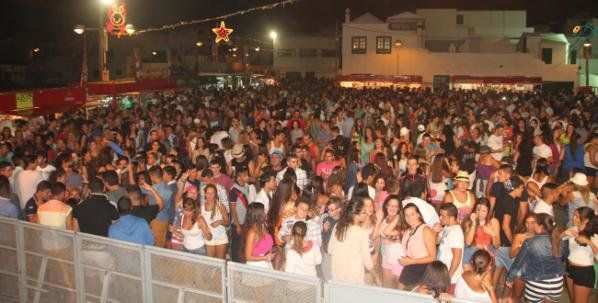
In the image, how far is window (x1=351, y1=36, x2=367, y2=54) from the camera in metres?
44.0

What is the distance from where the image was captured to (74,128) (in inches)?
519

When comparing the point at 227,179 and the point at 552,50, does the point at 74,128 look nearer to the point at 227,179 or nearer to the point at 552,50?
the point at 227,179

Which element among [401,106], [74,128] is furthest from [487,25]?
[74,128]

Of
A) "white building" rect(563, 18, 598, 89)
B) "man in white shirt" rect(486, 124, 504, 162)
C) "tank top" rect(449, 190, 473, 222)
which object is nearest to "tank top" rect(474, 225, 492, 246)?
"tank top" rect(449, 190, 473, 222)

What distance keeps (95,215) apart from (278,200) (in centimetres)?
207

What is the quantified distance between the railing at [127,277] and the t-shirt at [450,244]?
1738mm

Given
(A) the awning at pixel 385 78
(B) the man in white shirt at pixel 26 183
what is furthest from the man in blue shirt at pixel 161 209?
(A) the awning at pixel 385 78

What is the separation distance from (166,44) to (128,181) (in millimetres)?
49054

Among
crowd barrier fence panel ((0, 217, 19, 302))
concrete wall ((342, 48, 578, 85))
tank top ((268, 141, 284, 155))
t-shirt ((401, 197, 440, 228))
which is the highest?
concrete wall ((342, 48, 578, 85))

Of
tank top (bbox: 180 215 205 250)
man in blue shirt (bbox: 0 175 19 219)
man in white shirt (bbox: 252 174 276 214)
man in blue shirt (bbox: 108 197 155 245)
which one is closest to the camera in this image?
man in blue shirt (bbox: 108 197 155 245)

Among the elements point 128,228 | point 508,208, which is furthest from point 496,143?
point 128,228

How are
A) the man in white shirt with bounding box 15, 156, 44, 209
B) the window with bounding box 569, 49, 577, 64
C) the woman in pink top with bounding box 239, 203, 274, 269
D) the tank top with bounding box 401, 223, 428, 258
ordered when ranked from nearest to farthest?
the tank top with bounding box 401, 223, 428, 258, the woman in pink top with bounding box 239, 203, 274, 269, the man in white shirt with bounding box 15, 156, 44, 209, the window with bounding box 569, 49, 577, 64

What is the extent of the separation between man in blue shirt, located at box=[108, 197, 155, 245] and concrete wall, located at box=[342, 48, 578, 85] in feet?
125

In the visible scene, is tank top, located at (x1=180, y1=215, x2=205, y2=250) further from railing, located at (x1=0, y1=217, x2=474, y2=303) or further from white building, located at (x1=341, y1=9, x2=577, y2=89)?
white building, located at (x1=341, y1=9, x2=577, y2=89)
